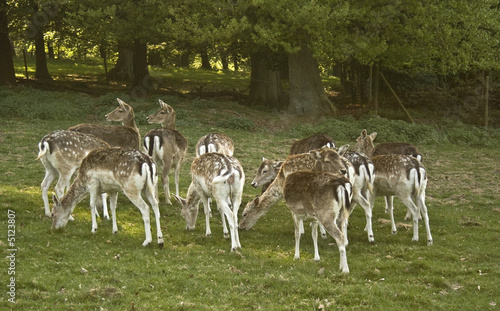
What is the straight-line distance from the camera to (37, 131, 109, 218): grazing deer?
1081 cm

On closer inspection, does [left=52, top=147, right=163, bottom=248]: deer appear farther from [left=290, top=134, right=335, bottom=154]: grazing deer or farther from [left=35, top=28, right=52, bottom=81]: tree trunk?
[left=35, top=28, right=52, bottom=81]: tree trunk

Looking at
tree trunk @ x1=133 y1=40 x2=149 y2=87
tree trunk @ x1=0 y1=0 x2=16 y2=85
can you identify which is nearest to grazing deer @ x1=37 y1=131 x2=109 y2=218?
tree trunk @ x1=0 y1=0 x2=16 y2=85

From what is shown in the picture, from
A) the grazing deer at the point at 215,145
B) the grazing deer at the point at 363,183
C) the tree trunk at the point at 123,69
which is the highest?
the tree trunk at the point at 123,69

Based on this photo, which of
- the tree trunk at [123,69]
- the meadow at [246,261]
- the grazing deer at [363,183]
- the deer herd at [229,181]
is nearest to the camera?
the meadow at [246,261]

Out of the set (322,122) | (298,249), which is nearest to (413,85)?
(322,122)

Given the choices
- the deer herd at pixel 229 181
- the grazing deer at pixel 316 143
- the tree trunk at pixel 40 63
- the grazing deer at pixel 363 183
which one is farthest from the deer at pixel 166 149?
the tree trunk at pixel 40 63

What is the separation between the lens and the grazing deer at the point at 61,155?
10.8 m

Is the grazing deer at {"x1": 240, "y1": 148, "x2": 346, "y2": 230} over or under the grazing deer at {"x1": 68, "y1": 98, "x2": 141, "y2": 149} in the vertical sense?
under

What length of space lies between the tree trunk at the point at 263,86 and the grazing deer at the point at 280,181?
15757mm

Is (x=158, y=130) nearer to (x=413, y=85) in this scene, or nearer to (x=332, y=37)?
(x=332, y=37)

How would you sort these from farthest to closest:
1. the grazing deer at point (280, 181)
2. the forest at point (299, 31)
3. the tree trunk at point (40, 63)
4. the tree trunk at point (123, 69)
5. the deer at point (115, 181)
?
1. the tree trunk at point (123, 69)
2. the tree trunk at point (40, 63)
3. the forest at point (299, 31)
4. the grazing deer at point (280, 181)
5. the deer at point (115, 181)

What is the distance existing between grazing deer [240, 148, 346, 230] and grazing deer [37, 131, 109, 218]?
2.69 m

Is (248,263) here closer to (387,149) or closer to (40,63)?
(387,149)

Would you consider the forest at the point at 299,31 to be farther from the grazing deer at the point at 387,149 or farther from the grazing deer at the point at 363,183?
the grazing deer at the point at 363,183
